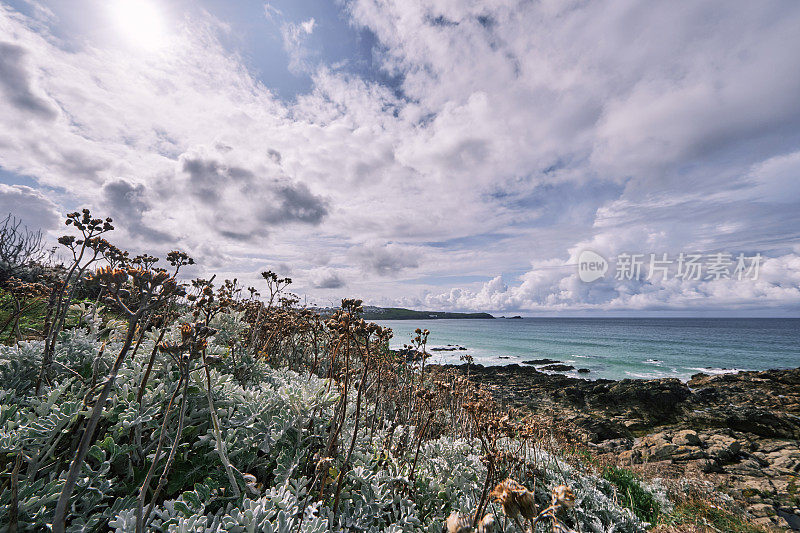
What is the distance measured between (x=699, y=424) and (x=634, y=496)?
1857 centimetres

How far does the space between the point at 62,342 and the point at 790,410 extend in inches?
1555

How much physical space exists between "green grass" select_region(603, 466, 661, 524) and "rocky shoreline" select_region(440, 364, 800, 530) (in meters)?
2.56

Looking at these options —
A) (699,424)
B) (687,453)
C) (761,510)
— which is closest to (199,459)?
(761,510)

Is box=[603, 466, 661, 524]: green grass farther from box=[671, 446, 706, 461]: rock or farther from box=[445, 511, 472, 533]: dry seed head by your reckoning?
box=[445, 511, 472, 533]: dry seed head

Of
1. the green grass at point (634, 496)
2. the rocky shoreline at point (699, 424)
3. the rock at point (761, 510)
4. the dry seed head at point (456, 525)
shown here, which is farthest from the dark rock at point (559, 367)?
the dry seed head at point (456, 525)

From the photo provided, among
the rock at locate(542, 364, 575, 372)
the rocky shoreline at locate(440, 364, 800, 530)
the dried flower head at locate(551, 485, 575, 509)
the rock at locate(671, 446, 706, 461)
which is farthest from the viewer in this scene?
the rock at locate(542, 364, 575, 372)

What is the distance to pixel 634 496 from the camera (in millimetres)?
8484

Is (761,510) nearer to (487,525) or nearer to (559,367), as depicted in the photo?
(487,525)

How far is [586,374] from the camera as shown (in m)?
37.6

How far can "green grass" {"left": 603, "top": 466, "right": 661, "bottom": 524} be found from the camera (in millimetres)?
7758

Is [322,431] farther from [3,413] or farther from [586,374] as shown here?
[586,374]

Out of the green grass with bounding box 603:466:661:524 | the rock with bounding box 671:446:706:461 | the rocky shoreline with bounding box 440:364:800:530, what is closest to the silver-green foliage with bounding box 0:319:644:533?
the rocky shoreline with bounding box 440:364:800:530

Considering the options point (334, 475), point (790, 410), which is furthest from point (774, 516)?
point (790, 410)

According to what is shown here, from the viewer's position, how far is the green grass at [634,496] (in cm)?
776
